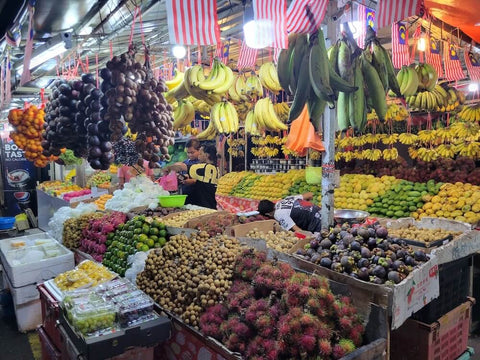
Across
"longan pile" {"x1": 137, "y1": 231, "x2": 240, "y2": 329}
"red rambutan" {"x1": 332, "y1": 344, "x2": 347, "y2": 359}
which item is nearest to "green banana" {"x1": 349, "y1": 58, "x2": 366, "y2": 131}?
"longan pile" {"x1": 137, "y1": 231, "x2": 240, "y2": 329}

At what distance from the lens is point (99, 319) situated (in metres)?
2.19

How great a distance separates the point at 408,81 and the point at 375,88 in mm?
1935

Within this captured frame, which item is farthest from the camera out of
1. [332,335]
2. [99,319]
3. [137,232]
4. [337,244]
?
[137,232]

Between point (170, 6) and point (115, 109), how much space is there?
Answer: 765 mm

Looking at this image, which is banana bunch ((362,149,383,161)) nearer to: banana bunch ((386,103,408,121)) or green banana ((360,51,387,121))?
banana bunch ((386,103,408,121))

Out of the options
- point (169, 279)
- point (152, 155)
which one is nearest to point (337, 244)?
point (169, 279)

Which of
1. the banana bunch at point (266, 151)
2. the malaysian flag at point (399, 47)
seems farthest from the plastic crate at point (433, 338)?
the banana bunch at point (266, 151)

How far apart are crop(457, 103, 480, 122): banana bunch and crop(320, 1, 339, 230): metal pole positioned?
15.4ft

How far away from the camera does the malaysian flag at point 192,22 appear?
2.27 meters

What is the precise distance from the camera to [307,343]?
1646mm

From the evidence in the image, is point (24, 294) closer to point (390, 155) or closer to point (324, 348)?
point (324, 348)

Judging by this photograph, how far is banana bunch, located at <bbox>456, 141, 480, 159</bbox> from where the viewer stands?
231 inches

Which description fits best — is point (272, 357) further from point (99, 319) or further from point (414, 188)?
point (414, 188)

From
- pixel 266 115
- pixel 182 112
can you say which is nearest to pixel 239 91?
pixel 266 115
